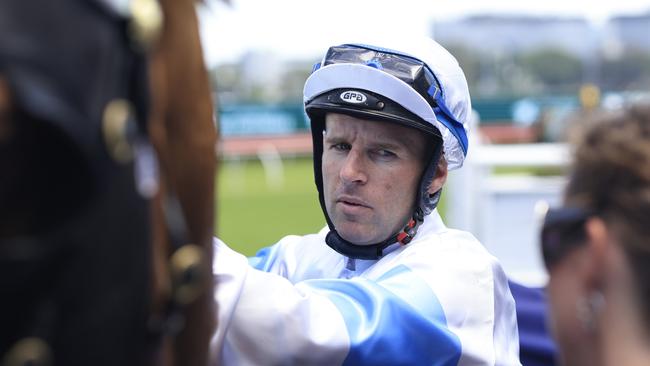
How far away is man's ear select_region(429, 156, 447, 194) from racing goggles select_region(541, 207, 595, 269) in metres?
1.20

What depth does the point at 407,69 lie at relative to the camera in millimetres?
2303

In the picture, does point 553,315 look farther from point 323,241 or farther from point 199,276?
point 323,241

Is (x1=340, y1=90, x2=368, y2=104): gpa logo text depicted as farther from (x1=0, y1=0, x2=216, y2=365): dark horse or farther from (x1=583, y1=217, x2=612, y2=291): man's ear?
(x1=0, y1=0, x2=216, y2=365): dark horse

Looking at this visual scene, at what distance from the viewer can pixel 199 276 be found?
105cm

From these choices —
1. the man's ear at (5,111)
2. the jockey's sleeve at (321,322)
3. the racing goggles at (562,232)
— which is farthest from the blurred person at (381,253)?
the man's ear at (5,111)

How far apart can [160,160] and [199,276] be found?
0.15 meters

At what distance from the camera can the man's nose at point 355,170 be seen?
242cm

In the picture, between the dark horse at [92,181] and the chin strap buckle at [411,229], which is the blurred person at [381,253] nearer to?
the chin strap buckle at [411,229]

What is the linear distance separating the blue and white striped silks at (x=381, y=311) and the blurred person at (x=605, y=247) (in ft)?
1.70

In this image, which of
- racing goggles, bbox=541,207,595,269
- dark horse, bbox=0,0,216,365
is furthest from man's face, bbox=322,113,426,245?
dark horse, bbox=0,0,216,365

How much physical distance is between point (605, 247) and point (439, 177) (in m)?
1.36

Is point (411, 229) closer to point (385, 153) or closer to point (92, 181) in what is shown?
point (385, 153)

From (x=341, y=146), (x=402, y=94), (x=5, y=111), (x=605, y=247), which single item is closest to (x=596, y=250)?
(x=605, y=247)

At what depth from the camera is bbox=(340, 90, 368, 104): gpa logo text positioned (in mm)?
2314
